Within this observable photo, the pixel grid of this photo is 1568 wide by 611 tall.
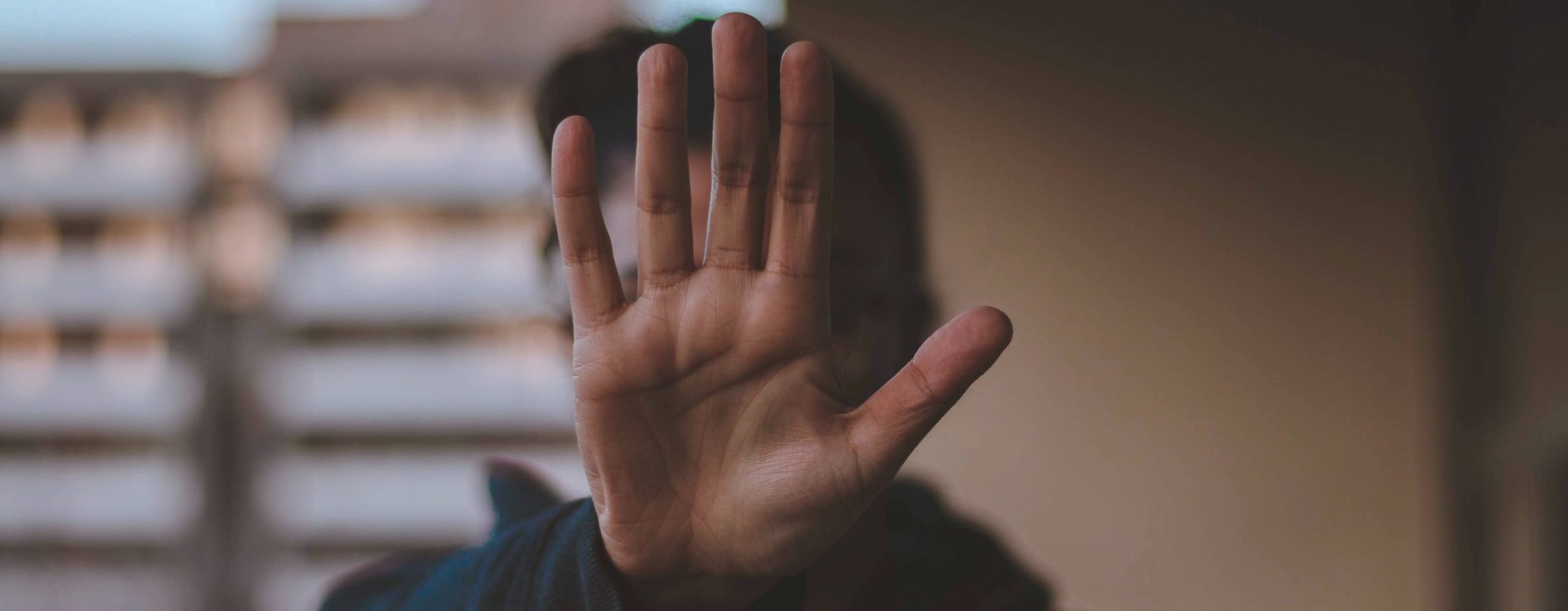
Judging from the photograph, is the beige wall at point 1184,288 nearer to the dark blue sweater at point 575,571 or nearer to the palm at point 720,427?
the dark blue sweater at point 575,571

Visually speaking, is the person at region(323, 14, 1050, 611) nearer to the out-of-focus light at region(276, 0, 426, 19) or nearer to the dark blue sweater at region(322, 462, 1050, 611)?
the dark blue sweater at region(322, 462, 1050, 611)

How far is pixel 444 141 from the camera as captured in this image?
246 centimetres

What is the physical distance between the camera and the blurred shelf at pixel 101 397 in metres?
2.46

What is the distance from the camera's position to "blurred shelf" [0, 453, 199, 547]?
2445 millimetres

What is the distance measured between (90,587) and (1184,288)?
9.81 feet

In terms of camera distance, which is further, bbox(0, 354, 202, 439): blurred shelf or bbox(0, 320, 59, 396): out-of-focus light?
bbox(0, 320, 59, 396): out-of-focus light

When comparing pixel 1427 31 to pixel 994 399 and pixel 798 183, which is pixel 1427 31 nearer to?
pixel 994 399

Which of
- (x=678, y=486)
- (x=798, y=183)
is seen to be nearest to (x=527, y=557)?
(x=678, y=486)

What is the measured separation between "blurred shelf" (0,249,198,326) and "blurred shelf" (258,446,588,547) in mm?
615

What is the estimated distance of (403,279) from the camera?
2484 millimetres

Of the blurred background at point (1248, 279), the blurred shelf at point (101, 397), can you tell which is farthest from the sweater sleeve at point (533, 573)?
the blurred shelf at point (101, 397)

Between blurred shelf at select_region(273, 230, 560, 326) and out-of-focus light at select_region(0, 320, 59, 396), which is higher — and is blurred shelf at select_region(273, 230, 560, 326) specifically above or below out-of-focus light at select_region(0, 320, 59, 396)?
above

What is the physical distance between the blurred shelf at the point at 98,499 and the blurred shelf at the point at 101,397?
3.3 inches

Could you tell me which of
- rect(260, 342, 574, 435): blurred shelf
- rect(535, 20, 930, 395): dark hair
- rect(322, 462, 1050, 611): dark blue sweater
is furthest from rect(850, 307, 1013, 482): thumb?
rect(260, 342, 574, 435): blurred shelf
